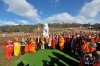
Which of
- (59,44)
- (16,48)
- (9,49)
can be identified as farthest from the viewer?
(59,44)

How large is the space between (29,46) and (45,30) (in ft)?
38.5

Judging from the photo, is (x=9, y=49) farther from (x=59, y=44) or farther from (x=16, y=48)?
(x=59, y=44)

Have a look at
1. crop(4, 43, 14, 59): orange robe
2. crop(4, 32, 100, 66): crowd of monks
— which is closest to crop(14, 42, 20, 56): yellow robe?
crop(4, 32, 100, 66): crowd of monks

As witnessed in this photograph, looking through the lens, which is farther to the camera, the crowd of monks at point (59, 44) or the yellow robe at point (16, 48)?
the yellow robe at point (16, 48)

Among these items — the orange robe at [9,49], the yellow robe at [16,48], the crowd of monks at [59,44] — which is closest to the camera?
the crowd of monks at [59,44]

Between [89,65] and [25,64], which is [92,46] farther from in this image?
[25,64]

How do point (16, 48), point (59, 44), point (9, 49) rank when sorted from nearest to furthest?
point (9, 49)
point (16, 48)
point (59, 44)

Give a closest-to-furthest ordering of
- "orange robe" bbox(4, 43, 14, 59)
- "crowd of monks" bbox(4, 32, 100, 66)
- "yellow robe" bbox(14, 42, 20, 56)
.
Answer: "crowd of monks" bbox(4, 32, 100, 66) → "orange robe" bbox(4, 43, 14, 59) → "yellow robe" bbox(14, 42, 20, 56)

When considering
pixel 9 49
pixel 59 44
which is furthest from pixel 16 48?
pixel 59 44

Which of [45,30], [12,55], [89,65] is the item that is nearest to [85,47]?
[89,65]

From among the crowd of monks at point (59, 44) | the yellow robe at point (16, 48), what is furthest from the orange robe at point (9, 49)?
the yellow robe at point (16, 48)

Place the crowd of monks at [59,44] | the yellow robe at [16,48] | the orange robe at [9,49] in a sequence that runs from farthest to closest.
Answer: the yellow robe at [16,48] → the orange robe at [9,49] → the crowd of monks at [59,44]

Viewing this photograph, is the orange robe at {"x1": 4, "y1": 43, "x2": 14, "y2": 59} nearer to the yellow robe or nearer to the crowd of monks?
the crowd of monks

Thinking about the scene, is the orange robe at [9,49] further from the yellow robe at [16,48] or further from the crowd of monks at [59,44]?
the yellow robe at [16,48]
